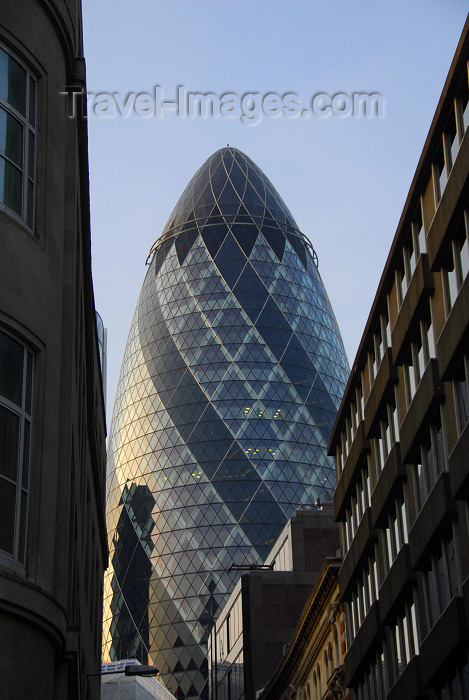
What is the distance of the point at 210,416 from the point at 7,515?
8886 cm

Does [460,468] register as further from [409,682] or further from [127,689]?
[127,689]

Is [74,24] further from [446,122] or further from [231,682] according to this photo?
[231,682]

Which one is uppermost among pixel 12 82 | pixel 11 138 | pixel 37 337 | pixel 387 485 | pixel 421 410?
pixel 12 82

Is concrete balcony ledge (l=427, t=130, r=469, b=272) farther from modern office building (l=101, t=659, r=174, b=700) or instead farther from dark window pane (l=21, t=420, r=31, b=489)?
modern office building (l=101, t=659, r=174, b=700)

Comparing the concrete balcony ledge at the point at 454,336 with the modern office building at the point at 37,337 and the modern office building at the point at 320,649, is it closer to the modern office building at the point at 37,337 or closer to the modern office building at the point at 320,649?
the modern office building at the point at 37,337

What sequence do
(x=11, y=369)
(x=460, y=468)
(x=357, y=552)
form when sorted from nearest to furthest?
(x=11, y=369)
(x=460, y=468)
(x=357, y=552)

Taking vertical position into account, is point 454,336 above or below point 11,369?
above

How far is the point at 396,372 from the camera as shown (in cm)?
3009

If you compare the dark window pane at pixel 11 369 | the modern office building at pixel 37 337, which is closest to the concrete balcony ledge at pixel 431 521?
the modern office building at pixel 37 337

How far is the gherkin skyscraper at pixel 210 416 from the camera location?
330 feet

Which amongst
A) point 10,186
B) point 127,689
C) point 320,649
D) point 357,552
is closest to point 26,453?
point 10,186

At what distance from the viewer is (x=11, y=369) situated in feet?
55.8

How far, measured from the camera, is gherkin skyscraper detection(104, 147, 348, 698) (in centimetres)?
10069

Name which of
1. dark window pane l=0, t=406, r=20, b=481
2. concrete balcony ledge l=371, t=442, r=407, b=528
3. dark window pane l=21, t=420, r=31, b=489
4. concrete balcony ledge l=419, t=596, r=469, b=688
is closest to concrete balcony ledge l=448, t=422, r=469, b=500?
concrete balcony ledge l=419, t=596, r=469, b=688
